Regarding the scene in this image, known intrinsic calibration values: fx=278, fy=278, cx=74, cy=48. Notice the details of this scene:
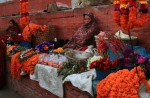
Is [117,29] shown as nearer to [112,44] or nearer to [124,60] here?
[112,44]

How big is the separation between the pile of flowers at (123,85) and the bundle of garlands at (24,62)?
9.40ft

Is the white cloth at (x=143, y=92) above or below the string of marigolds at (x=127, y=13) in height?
below

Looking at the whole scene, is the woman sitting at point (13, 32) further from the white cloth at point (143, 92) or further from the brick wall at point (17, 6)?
the white cloth at point (143, 92)

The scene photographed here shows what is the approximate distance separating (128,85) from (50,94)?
2.61m

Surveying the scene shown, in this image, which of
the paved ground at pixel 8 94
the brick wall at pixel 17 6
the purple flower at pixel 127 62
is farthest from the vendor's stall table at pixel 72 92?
the brick wall at pixel 17 6

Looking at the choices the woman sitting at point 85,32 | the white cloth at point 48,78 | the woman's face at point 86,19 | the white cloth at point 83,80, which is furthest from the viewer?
the woman's face at point 86,19

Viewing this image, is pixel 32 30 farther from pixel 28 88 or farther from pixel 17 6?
pixel 17 6

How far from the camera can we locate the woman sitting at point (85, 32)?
6008 millimetres

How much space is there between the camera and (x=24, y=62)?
6.61m

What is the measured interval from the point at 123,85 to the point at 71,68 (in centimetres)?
167

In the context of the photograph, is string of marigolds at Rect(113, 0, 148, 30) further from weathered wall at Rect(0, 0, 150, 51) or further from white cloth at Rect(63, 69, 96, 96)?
weathered wall at Rect(0, 0, 150, 51)

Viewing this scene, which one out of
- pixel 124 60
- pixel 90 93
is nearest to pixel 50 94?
pixel 90 93

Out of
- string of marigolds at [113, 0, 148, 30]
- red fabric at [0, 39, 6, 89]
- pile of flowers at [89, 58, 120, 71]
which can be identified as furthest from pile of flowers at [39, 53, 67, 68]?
red fabric at [0, 39, 6, 89]

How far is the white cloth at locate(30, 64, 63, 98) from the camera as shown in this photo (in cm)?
519
